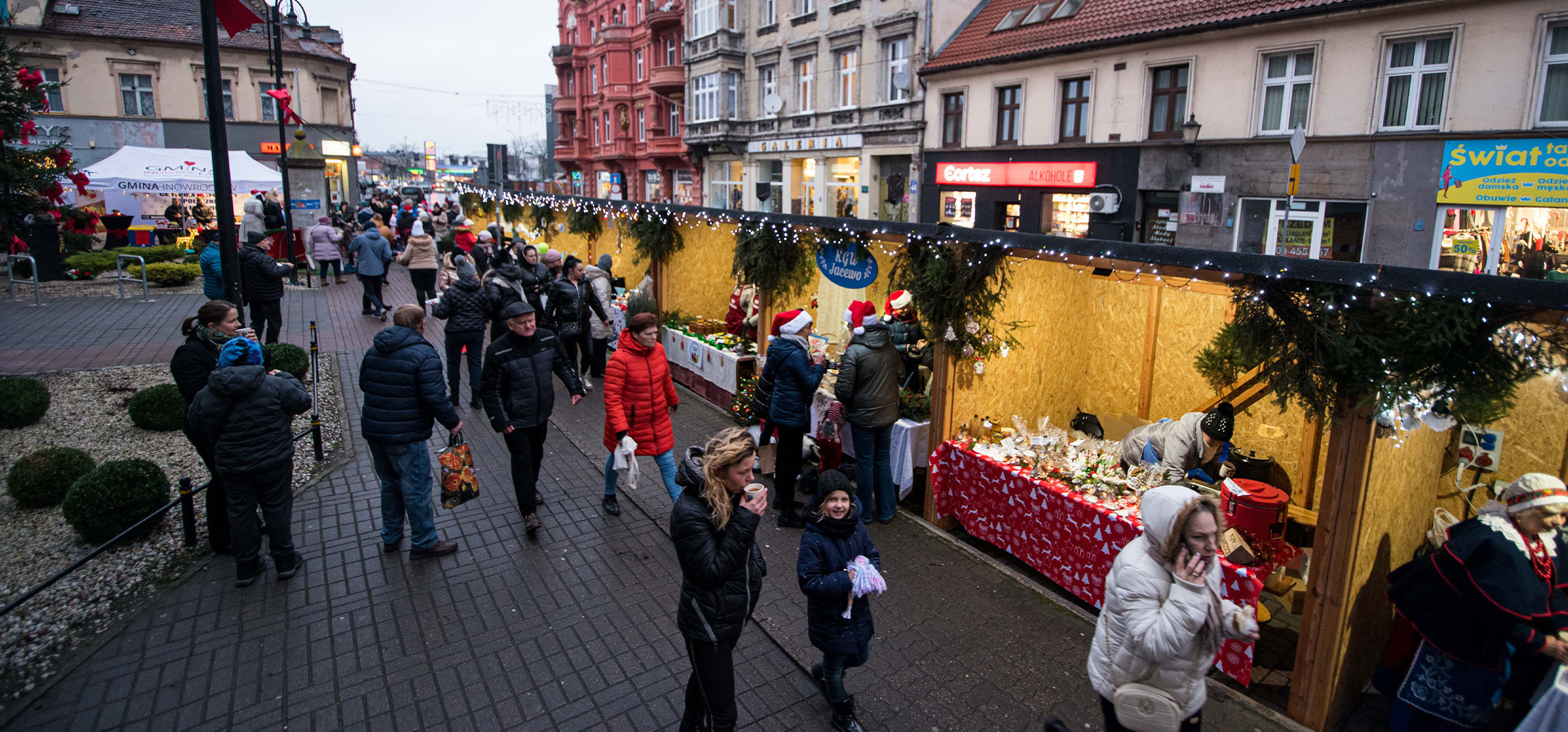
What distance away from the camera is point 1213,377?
6133 mm

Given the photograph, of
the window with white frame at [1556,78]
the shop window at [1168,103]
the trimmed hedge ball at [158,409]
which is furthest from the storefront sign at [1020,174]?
the trimmed hedge ball at [158,409]

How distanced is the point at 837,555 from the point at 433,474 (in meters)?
5.17

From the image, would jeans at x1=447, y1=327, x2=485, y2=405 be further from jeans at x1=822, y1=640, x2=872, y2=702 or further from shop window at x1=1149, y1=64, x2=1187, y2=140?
shop window at x1=1149, y1=64, x2=1187, y2=140

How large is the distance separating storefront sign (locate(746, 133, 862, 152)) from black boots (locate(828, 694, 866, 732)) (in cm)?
2616

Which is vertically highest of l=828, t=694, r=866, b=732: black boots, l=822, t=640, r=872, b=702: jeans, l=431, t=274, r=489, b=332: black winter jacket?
l=431, t=274, r=489, b=332: black winter jacket

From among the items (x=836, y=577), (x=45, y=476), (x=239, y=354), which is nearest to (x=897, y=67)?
(x=239, y=354)

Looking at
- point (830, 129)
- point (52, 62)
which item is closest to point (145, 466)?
point (830, 129)

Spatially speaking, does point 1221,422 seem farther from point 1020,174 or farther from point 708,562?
point 1020,174

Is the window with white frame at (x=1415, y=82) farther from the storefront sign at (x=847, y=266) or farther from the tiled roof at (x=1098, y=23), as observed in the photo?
the storefront sign at (x=847, y=266)

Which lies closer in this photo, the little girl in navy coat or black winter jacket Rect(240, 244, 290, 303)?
the little girl in navy coat

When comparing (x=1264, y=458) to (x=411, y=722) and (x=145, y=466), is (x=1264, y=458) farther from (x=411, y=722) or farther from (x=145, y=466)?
(x=145, y=466)

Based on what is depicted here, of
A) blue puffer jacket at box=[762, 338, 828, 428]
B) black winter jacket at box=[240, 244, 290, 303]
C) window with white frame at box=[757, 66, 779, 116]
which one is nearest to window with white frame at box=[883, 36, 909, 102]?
window with white frame at box=[757, 66, 779, 116]

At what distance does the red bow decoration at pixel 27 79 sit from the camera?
12.6m

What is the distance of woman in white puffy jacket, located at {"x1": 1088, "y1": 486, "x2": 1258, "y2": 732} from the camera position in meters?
2.95
